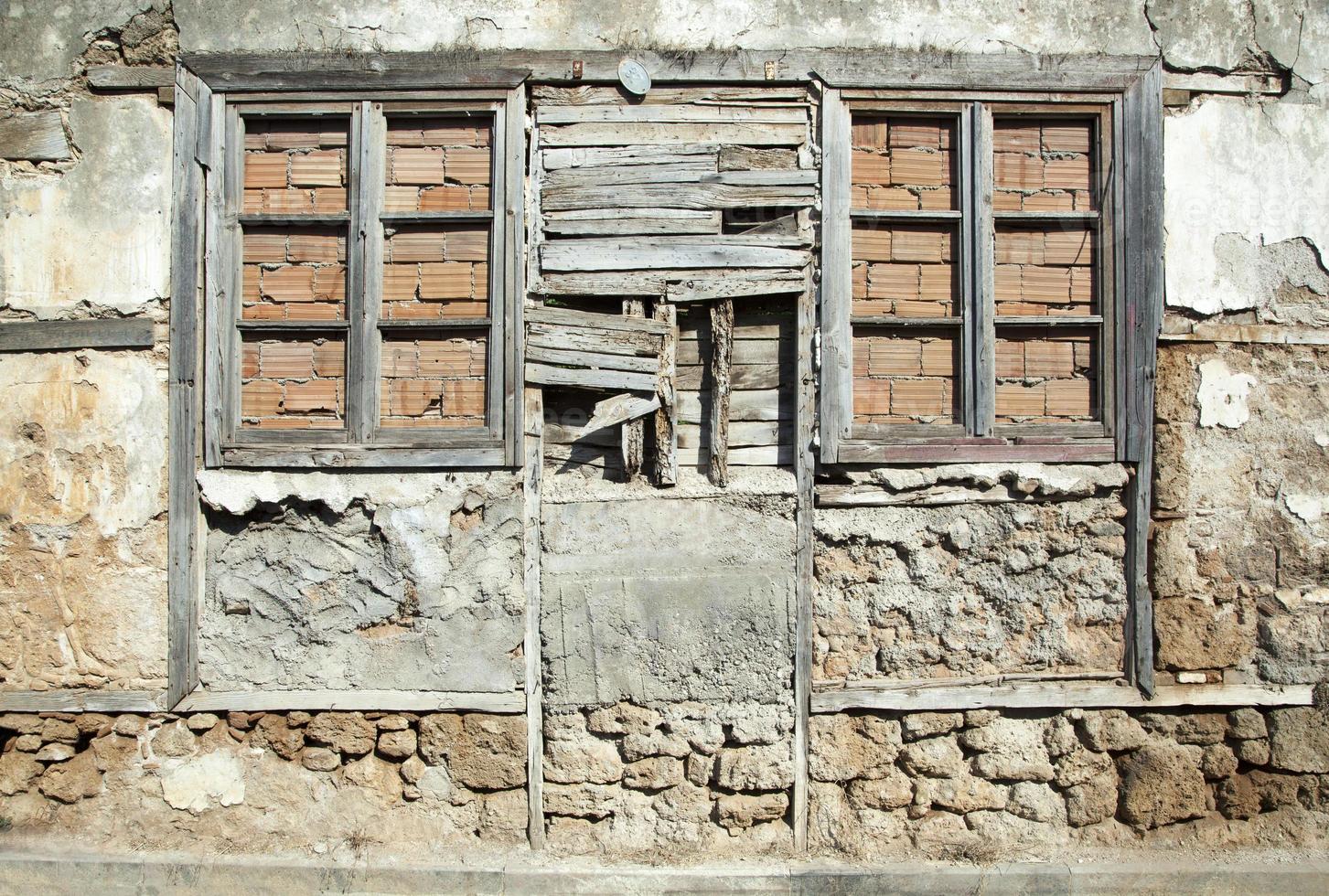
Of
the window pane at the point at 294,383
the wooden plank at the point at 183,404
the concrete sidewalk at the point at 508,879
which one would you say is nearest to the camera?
the concrete sidewalk at the point at 508,879

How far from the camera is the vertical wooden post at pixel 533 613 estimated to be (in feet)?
12.3

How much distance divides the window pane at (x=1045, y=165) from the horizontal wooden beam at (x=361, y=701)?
3119 millimetres

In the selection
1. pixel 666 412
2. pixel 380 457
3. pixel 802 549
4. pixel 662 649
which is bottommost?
pixel 662 649

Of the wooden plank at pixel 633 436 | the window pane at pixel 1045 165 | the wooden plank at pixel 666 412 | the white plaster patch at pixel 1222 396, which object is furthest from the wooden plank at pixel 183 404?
the white plaster patch at pixel 1222 396

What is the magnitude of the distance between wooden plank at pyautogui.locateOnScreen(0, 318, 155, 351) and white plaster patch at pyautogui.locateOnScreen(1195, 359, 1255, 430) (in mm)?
4558

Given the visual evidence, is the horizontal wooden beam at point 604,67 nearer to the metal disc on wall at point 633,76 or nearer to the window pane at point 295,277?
the metal disc on wall at point 633,76

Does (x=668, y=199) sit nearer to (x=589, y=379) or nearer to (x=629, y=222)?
(x=629, y=222)

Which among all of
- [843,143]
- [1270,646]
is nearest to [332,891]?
[843,143]

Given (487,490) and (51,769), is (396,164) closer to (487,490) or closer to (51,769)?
(487,490)

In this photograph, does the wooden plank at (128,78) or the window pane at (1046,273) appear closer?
the wooden plank at (128,78)

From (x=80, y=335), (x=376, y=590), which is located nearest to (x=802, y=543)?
(x=376, y=590)

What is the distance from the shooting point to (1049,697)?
3.79m

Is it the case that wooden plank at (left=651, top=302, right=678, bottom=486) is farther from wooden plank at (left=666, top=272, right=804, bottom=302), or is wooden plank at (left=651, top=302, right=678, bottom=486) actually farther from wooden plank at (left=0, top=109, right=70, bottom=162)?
wooden plank at (left=0, top=109, right=70, bottom=162)

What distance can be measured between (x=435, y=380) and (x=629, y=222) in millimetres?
1093
